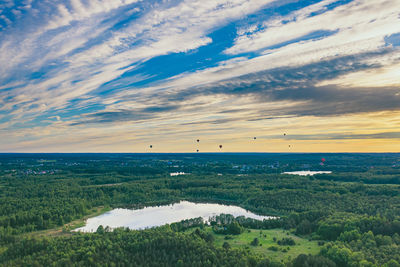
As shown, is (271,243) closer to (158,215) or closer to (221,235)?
(221,235)

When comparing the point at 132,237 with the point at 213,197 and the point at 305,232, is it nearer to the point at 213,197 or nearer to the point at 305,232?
the point at 305,232

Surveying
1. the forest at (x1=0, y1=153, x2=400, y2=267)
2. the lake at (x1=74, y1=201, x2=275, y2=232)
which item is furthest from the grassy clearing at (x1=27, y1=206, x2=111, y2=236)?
the lake at (x1=74, y1=201, x2=275, y2=232)

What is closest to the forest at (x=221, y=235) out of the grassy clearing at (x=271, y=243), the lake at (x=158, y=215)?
the grassy clearing at (x=271, y=243)

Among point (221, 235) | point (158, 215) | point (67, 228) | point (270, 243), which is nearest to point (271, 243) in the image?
point (270, 243)

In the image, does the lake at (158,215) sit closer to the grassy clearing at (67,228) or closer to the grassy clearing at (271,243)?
the grassy clearing at (67,228)

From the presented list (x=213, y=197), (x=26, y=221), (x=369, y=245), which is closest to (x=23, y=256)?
(x=26, y=221)

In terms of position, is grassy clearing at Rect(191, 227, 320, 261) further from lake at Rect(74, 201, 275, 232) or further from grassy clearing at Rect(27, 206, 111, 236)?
grassy clearing at Rect(27, 206, 111, 236)

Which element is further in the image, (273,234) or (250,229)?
(250,229)
